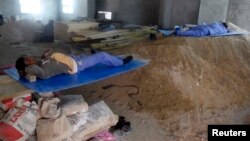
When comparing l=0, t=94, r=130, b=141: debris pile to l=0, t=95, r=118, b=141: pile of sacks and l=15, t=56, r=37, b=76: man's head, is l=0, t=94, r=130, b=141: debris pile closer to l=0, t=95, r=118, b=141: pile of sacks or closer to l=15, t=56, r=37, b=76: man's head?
l=0, t=95, r=118, b=141: pile of sacks

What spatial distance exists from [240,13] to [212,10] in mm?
860

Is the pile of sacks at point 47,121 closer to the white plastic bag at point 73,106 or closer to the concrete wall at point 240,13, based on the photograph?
the white plastic bag at point 73,106

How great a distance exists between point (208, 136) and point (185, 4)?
4.82 m

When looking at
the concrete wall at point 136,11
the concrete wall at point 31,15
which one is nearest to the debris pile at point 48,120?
the concrete wall at point 136,11

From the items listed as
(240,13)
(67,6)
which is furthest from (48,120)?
(67,6)

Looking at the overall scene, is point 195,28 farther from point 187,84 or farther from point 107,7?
point 107,7

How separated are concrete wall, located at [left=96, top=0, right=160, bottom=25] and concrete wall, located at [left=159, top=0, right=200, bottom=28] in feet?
1.23

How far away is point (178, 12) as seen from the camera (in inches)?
265

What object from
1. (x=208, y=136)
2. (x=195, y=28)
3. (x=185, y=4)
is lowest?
(x=208, y=136)

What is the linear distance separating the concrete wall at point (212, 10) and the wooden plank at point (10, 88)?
17.9 feet

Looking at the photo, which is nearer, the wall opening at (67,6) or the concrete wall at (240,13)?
the concrete wall at (240,13)

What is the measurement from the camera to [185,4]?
659cm

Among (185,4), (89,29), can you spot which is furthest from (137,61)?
(185,4)

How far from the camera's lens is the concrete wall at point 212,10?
6.49m
